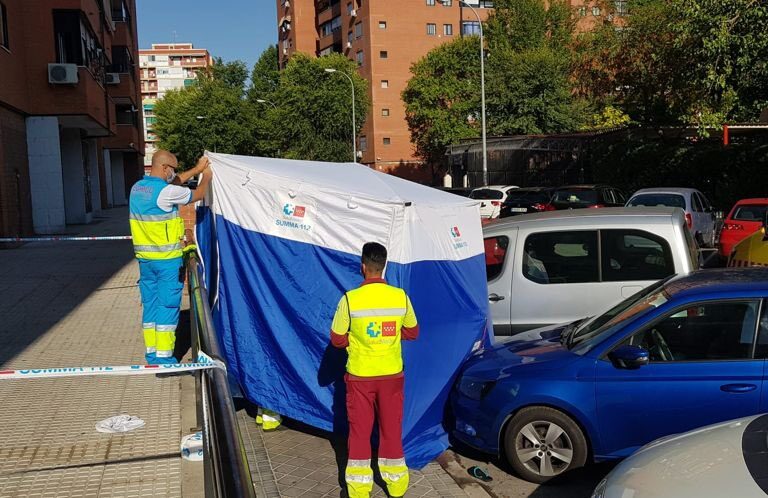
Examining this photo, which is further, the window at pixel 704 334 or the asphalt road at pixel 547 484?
the asphalt road at pixel 547 484

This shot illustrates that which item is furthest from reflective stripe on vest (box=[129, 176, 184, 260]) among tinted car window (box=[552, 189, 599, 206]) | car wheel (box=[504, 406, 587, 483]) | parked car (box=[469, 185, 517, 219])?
parked car (box=[469, 185, 517, 219])

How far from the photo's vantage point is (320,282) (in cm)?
565

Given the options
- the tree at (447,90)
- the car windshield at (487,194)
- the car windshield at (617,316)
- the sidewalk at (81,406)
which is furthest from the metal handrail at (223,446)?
the tree at (447,90)

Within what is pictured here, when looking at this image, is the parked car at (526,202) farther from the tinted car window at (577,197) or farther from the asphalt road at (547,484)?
the asphalt road at (547,484)

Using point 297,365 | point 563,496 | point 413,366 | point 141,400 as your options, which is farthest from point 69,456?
point 563,496

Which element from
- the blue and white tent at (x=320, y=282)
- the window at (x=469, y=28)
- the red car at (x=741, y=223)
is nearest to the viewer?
the blue and white tent at (x=320, y=282)

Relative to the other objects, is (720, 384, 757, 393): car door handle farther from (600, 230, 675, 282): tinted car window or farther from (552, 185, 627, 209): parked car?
(552, 185, 627, 209): parked car

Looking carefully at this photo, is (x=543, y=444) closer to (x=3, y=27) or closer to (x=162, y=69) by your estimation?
(x=3, y=27)

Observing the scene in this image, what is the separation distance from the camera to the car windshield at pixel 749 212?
49.1ft

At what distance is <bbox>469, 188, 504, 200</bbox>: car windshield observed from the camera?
29.5 meters

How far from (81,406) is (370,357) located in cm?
287

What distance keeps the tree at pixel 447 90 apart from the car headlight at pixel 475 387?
51704mm

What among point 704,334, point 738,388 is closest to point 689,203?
point 704,334

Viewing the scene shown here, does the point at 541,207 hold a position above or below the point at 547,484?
above
